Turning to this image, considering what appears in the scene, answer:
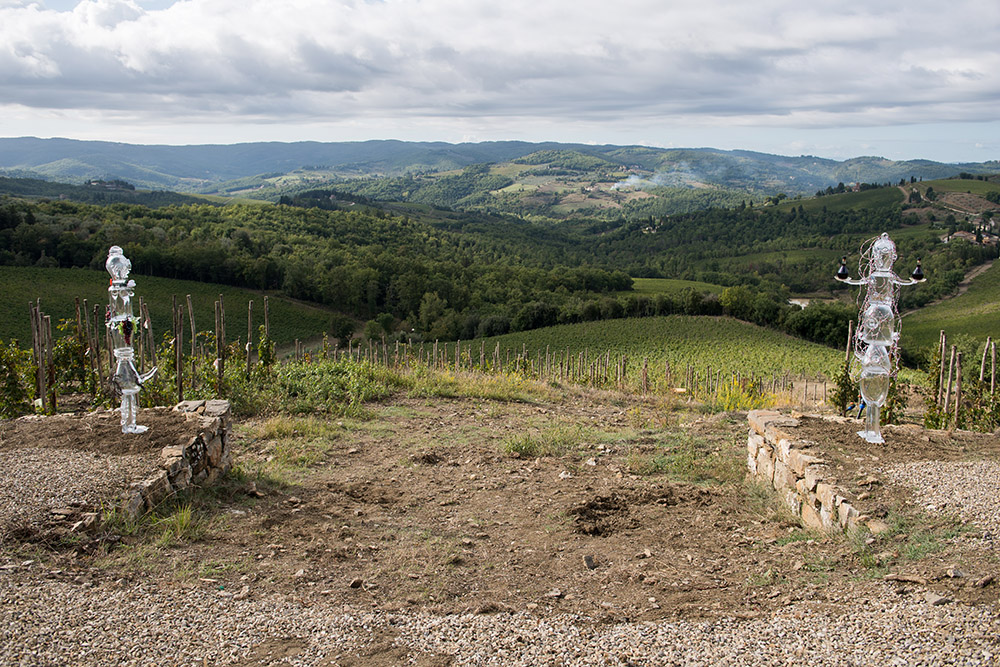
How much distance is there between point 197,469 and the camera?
259 inches

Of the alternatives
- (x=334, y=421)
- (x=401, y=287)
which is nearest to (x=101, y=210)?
(x=401, y=287)

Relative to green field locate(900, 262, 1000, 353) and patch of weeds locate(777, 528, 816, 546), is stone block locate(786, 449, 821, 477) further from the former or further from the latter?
green field locate(900, 262, 1000, 353)

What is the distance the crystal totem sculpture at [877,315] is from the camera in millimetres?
6766

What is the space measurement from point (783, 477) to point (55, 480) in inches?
279

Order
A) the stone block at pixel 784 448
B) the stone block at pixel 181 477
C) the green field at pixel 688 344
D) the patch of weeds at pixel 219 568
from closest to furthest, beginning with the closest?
the patch of weeds at pixel 219 568
the stone block at pixel 181 477
the stone block at pixel 784 448
the green field at pixel 688 344

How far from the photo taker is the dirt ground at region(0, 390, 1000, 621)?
15.4 ft

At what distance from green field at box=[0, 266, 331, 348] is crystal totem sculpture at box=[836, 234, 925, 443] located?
42854mm

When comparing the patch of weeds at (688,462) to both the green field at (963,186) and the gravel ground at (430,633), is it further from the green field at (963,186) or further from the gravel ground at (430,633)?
the green field at (963,186)

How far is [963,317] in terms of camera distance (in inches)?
2532

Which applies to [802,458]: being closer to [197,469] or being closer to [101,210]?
[197,469]

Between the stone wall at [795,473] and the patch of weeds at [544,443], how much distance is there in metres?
2.42

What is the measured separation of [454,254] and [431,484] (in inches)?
4199

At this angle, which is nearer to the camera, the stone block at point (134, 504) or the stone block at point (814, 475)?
the stone block at point (134, 504)

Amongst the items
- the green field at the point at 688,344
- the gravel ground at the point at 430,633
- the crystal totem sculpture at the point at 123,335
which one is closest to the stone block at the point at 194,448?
the crystal totem sculpture at the point at 123,335
